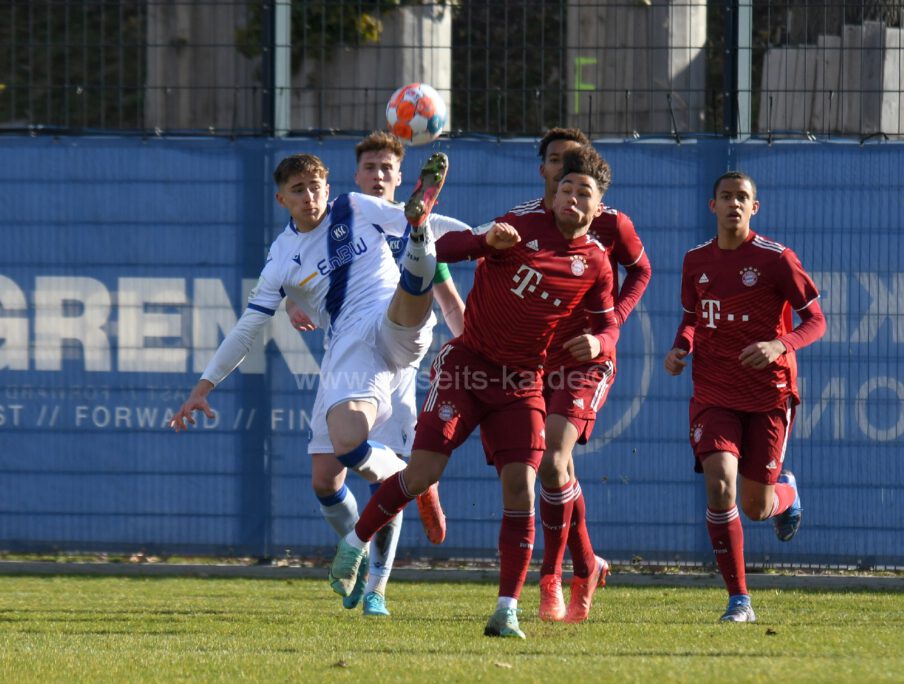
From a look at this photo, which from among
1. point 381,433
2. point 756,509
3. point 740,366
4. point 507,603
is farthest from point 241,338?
point 756,509

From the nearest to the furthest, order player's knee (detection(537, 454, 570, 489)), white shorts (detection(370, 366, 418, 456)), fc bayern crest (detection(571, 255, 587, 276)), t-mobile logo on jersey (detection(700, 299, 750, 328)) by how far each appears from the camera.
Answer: fc bayern crest (detection(571, 255, 587, 276)) < player's knee (detection(537, 454, 570, 489)) < t-mobile logo on jersey (detection(700, 299, 750, 328)) < white shorts (detection(370, 366, 418, 456))

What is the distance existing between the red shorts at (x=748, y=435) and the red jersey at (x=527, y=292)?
115 cm

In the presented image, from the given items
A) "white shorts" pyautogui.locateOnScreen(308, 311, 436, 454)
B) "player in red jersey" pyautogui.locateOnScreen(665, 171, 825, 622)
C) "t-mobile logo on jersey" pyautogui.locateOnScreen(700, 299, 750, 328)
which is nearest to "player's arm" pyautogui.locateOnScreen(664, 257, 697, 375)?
"player in red jersey" pyautogui.locateOnScreen(665, 171, 825, 622)

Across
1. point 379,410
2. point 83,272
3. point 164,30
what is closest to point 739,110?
point 379,410

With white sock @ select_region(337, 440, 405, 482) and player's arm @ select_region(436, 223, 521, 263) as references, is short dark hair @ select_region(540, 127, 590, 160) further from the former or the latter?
white sock @ select_region(337, 440, 405, 482)

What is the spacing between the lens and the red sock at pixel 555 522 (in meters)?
7.06

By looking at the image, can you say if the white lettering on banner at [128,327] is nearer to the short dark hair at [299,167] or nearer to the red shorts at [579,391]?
the short dark hair at [299,167]

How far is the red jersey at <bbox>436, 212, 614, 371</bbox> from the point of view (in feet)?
21.3

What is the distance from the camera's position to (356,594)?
7488 mm

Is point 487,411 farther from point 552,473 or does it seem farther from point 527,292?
point 552,473

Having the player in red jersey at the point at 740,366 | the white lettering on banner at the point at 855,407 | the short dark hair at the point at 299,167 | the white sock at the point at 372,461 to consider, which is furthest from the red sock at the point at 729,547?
the short dark hair at the point at 299,167

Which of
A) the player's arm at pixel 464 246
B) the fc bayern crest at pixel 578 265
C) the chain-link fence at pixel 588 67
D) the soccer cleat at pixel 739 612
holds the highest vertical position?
the chain-link fence at pixel 588 67

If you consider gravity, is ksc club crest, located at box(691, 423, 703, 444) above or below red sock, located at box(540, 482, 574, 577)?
above

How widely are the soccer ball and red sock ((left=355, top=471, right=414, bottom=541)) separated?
101 inches
